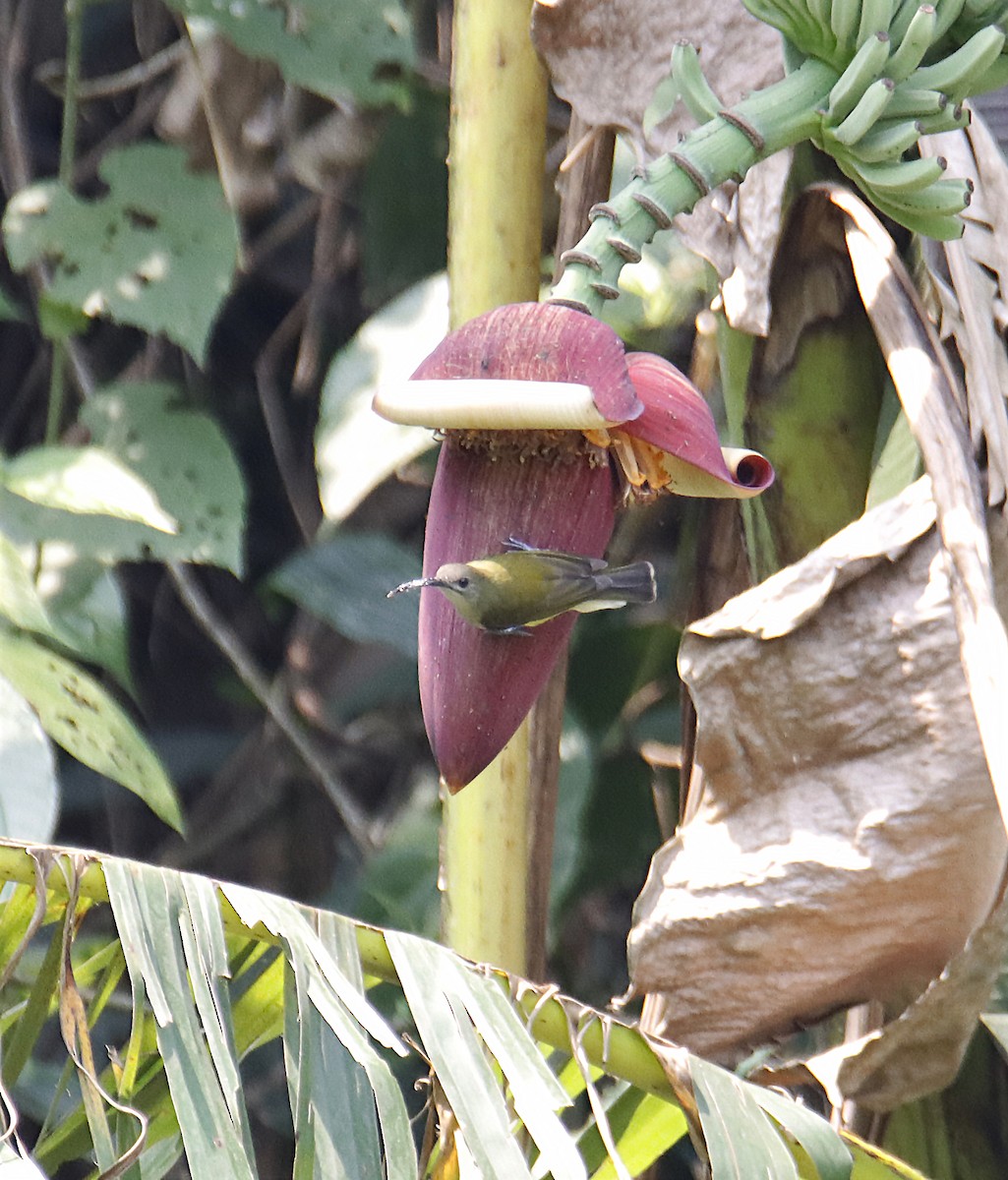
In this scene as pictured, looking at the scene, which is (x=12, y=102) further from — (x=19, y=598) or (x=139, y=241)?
(x=19, y=598)

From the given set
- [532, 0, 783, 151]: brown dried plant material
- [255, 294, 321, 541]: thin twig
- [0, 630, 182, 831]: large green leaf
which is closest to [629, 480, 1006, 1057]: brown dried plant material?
[532, 0, 783, 151]: brown dried plant material

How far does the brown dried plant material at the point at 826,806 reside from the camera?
610 millimetres

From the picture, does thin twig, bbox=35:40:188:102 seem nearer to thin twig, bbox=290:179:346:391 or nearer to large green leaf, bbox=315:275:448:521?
thin twig, bbox=290:179:346:391

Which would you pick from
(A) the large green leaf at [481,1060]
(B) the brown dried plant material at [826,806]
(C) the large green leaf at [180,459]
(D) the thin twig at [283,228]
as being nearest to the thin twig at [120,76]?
(D) the thin twig at [283,228]

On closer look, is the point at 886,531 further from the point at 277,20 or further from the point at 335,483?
the point at 277,20

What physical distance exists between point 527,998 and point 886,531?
0.26 metres

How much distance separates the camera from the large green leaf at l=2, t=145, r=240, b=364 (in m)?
0.99

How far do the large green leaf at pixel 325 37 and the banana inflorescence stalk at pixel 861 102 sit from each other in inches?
17.8

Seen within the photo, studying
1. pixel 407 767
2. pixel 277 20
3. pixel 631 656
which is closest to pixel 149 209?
pixel 277 20

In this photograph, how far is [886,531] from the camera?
0.63m

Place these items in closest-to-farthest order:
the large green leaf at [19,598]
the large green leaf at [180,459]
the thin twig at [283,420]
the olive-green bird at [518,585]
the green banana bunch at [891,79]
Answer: the olive-green bird at [518,585]
the green banana bunch at [891,79]
the large green leaf at [19,598]
the large green leaf at [180,459]
the thin twig at [283,420]

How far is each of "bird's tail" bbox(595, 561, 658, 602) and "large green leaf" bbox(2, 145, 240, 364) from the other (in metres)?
0.52

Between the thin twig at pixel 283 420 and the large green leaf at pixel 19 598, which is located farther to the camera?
the thin twig at pixel 283 420

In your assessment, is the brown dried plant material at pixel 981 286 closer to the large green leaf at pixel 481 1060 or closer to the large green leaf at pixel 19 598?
the large green leaf at pixel 481 1060
